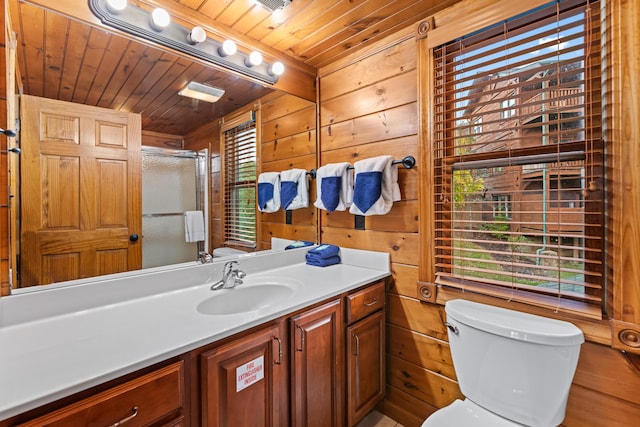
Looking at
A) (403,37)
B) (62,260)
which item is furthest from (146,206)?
(403,37)

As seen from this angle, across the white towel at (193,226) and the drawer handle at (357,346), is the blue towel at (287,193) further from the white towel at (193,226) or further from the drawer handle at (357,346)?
the drawer handle at (357,346)

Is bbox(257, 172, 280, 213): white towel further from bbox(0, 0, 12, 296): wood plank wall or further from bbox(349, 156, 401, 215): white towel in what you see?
bbox(0, 0, 12, 296): wood plank wall

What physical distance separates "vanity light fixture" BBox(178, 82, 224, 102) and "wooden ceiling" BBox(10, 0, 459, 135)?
25 mm

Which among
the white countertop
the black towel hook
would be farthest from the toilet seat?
the black towel hook

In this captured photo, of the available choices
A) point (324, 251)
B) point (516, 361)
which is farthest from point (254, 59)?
point (516, 361)

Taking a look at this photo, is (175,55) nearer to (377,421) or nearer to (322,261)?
(322,261)

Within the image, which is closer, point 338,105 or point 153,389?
point 153,389

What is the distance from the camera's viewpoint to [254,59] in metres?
1.62

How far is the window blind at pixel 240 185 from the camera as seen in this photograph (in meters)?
1.62

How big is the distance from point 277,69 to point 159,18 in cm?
66

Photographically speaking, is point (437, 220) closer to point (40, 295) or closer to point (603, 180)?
point (603, 180)

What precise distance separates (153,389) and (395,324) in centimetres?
129

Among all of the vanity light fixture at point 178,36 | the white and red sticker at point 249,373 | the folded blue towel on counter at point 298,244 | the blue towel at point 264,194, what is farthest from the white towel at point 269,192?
the white and red sticker at point 249,373

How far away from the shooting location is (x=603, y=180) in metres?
1.07
